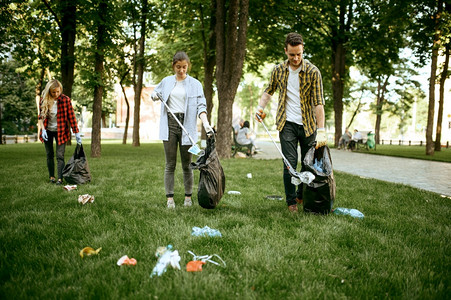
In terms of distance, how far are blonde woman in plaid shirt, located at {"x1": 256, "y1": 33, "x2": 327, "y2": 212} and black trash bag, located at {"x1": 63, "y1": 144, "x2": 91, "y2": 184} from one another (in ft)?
12.2

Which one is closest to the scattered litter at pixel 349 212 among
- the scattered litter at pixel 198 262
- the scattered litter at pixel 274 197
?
the scattered litter at pixel 274 197

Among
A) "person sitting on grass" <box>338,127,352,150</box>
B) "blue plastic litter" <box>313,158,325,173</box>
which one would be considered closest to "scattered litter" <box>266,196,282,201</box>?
"blue plastic litter" <box>313,158,325,173</box>

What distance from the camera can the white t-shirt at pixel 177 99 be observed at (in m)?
4.32

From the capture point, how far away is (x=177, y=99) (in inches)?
170

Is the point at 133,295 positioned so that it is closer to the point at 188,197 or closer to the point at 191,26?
the point at 188,197

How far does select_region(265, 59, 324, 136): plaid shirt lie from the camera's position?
4062mm

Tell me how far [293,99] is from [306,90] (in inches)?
8.1

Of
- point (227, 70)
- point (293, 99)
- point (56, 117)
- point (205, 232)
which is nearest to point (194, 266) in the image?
point (205, 232)

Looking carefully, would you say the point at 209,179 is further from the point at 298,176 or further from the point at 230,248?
the point at 230,248

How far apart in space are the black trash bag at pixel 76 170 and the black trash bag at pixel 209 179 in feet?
10.4

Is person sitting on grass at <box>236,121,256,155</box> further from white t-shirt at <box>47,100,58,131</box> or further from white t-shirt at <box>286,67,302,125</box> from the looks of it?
white t-shirt at <box>286,67,302,125</box>

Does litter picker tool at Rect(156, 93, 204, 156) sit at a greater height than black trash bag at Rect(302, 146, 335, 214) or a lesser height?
greater

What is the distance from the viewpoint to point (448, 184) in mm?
7129

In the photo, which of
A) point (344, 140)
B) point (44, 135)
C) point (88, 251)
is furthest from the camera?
point (344, 140)
